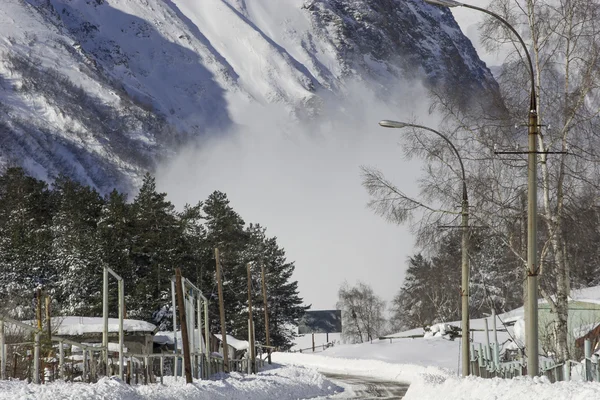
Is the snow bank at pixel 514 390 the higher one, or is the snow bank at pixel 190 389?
the snow bank at pixel 514 390

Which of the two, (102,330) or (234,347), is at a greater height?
(102,330)

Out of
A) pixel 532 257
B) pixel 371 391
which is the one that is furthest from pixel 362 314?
pixel 532 257

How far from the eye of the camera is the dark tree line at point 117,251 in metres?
72.1

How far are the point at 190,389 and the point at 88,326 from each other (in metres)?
25.0

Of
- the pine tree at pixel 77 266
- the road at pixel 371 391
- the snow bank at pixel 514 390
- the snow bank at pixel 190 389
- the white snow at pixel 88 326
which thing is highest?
the pine tree at pixel 77 266

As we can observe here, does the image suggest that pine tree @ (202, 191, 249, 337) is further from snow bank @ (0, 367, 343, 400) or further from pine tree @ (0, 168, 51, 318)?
snow bank @ (0, 367, 343, 400)

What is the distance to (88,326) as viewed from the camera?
53.8 meters

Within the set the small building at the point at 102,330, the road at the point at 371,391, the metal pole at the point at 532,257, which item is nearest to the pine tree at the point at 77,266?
the small building at the point at 102,330

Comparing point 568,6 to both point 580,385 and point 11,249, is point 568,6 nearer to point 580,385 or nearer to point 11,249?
point 580,385

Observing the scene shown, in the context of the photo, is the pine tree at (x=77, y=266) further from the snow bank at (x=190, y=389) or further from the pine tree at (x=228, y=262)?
the snow bank at (x=190, y=389)

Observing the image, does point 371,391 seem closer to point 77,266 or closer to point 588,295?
point 588,295

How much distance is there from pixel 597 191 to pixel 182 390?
1298 centimetres

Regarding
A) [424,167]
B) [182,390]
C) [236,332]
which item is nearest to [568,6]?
[424,167]

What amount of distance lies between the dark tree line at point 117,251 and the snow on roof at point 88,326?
527cm
